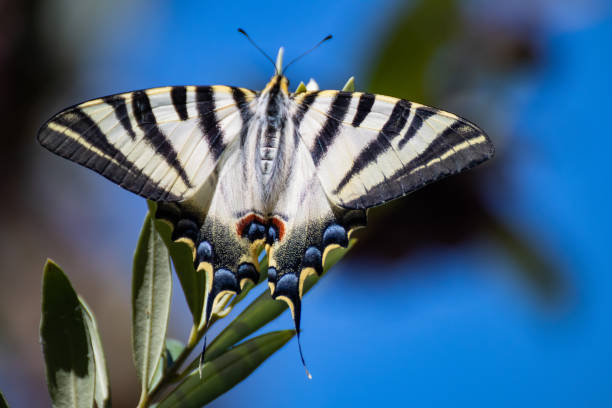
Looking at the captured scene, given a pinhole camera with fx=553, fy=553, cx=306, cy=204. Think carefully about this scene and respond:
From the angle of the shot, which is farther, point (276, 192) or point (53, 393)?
point (276, 192)

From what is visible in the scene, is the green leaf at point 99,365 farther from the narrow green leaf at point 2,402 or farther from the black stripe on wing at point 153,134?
the black stripe on wing at point 153,134

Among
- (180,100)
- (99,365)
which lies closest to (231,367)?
(99,365)

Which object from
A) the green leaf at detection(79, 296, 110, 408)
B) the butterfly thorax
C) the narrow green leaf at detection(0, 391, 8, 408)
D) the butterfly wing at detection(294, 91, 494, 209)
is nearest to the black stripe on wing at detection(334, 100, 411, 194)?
the butterfly wing at detection(294, 91, 494, 209)

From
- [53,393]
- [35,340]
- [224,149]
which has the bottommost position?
[35,340]

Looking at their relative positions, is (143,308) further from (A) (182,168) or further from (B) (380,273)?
(B) (380,273)

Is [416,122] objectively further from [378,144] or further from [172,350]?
[172,350]

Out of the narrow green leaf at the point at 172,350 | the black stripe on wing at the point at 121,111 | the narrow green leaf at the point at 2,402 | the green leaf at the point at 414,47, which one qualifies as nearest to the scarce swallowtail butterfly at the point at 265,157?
the black stripe on wing at the point at 121,111

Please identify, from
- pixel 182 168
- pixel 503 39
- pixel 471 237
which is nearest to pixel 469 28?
pixel 503 39
